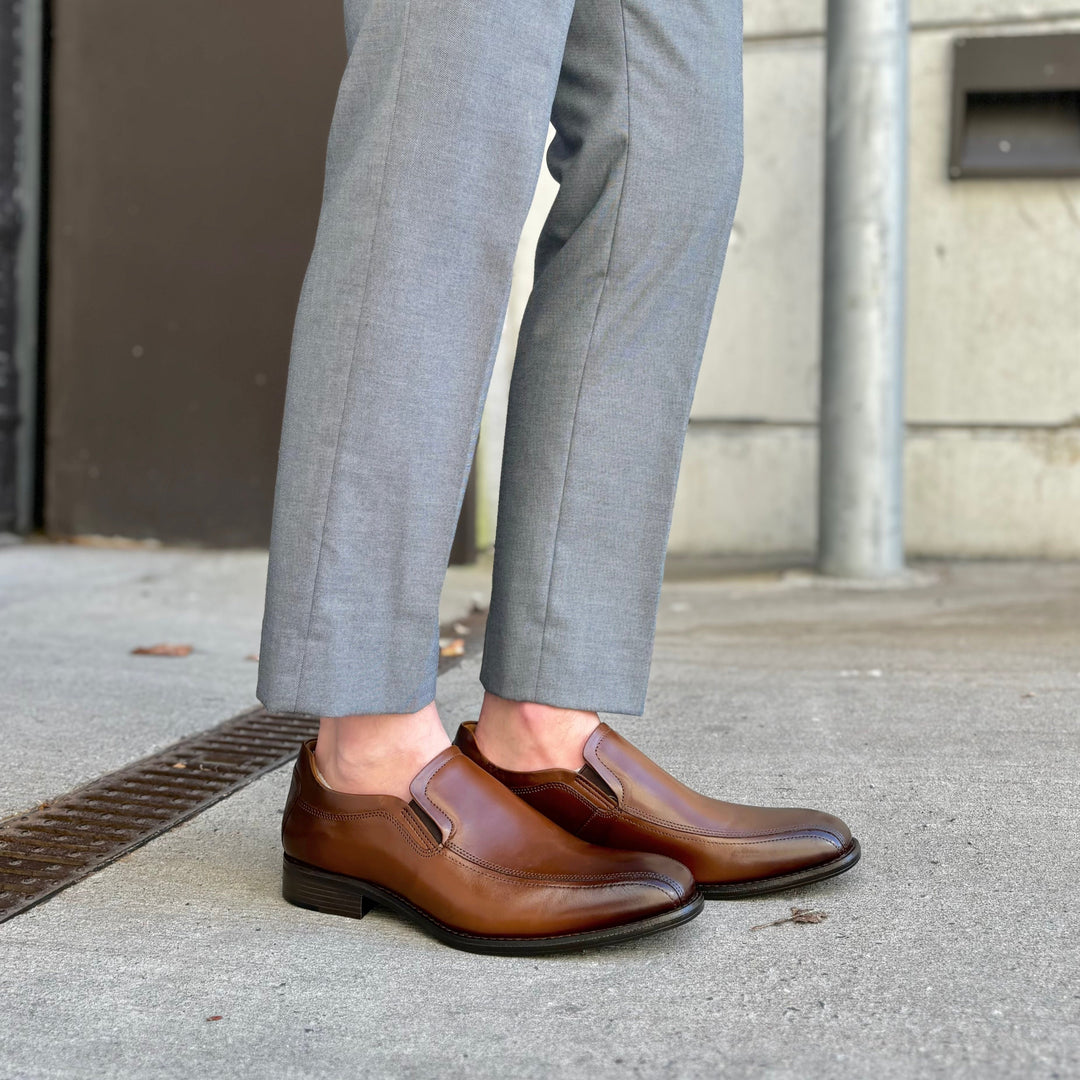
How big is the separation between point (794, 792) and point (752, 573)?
226cm

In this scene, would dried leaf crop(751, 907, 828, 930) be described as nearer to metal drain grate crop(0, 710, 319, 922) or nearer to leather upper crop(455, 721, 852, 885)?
leather upper crop(455, 721, 852, 885)

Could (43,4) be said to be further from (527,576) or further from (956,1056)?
(956,1056)

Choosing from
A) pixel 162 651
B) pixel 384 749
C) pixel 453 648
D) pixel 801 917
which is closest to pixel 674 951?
pixel 801 917

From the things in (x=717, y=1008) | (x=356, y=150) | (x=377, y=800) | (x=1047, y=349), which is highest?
(x=1047, y=349)

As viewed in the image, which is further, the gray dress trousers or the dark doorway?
the dark doorway

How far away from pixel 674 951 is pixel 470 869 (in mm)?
176

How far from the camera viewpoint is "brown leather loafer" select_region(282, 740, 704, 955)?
39.2 inches

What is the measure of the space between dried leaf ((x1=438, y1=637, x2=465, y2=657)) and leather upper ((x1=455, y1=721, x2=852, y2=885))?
1.12 metres

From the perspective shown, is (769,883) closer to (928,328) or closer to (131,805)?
(131,805)

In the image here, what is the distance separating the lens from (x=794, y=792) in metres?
1.44

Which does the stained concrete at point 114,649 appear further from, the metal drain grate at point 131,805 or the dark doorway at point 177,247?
the dark doorway at point 177,247

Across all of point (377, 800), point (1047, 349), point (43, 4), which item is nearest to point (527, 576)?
point (377, 800)

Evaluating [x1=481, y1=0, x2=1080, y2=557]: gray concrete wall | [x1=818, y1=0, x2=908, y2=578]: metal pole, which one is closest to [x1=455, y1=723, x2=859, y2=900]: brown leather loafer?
[x1=818, y1=0, x2=908, y2=578]: metal pole

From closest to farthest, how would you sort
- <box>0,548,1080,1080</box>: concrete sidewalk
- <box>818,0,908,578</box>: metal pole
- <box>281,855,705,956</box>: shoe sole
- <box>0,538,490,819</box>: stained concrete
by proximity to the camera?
<box>0,548,1080,1080</box>: concrete sidewalk < <box>281,855,705,956</box>: shoe sole < <box>0,538,490,819</box>: stained concrete < <box>818,0,908,578</box>: metal pole
